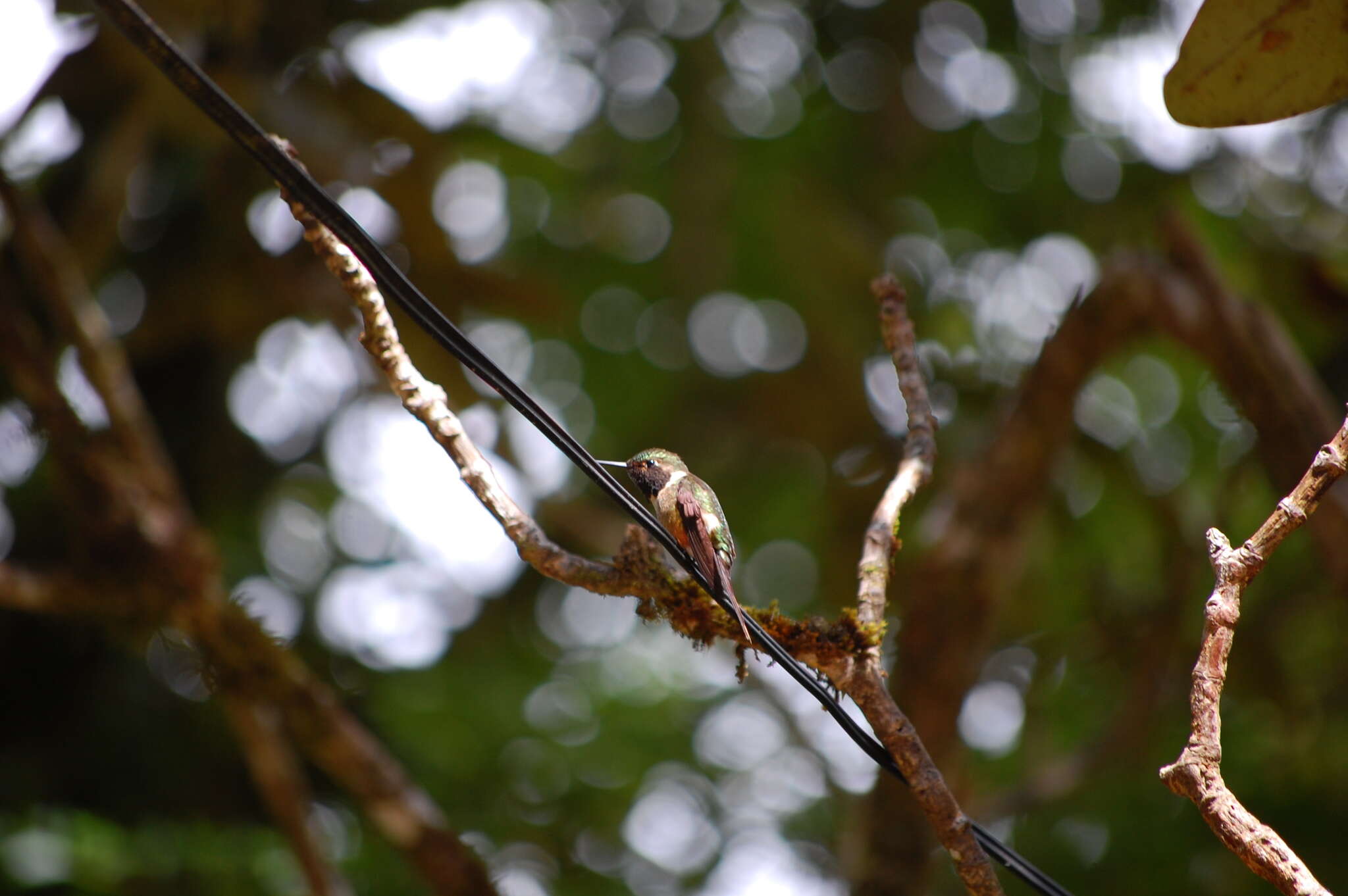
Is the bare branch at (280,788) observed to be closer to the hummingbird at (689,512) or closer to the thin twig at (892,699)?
the hummingbird at (689,512)

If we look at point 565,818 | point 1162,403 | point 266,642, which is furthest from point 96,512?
point 1162,403

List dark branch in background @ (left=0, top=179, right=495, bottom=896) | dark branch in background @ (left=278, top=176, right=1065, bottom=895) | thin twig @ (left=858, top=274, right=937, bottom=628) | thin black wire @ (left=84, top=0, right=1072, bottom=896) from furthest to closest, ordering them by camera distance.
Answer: dark branch in background @ (left=0, top=179, right=495, bottom=896) → thin twig @ (left=858, top=274, right=937, bottom=628) → dark branch in background @ (left=278, top=176, right=1065, bottom=895) → thin black wire @ (left=84, top=0, right=1072, bottom=896)

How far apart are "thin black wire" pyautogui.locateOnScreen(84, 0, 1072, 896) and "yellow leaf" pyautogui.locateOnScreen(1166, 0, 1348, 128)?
140cm

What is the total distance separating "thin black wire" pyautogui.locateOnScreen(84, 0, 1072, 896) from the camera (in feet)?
5.34

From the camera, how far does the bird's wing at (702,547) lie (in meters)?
1.85

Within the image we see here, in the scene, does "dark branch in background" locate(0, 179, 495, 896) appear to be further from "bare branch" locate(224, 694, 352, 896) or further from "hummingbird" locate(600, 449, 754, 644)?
"hummingbird" locate(600, 449, 754, 644)

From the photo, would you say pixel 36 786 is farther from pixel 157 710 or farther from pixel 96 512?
pixel 96 512

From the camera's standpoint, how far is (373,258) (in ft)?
5.54

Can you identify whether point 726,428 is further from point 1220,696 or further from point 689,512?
point 1220,696

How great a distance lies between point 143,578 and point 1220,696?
4133 mm

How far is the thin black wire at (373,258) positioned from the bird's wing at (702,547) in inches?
2.5

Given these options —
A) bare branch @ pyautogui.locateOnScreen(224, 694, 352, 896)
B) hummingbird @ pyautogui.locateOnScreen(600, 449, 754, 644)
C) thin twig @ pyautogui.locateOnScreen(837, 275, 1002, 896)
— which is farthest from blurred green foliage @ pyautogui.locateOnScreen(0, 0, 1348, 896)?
thin twig @ pyautogui.locateOnScreen(837, 275, 1002, 896)

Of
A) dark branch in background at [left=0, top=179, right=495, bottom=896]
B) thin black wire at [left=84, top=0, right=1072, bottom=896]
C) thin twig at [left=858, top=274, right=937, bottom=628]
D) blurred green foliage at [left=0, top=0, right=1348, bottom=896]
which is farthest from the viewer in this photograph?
blurred green foliage at [left=0, top=0, right=1348, bottom=896]

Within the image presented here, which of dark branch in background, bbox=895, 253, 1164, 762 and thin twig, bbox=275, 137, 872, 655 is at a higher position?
dark branch in background, bbox=895, 253, 1164, 762
